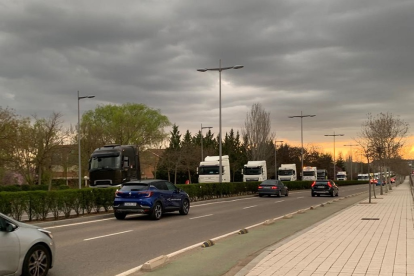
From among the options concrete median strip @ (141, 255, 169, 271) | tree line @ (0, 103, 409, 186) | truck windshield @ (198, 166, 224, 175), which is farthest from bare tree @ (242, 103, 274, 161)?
concrete median strip @ (141, 255, 169, 271)

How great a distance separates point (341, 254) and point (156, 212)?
9.84 metres

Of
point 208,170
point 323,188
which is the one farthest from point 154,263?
point 208,170

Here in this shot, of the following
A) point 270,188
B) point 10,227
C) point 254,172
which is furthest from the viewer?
point 254,172

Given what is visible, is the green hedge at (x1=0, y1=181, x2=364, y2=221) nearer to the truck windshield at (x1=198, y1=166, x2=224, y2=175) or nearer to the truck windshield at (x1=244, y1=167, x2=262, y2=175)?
the truck windshield at (x1=198, y1=166, x2=224, y2=175)

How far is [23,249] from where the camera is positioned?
6.72m

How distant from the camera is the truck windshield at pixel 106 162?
27084mm

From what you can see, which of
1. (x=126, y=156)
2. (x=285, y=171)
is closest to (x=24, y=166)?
(x=126, y=156)

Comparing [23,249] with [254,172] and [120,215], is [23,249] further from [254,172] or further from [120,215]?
[254,172]

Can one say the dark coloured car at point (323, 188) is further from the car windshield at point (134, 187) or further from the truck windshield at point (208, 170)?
the car windshield at point (134, 187)

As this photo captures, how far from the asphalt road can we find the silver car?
0.82 meters

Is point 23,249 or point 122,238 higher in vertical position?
point 23,249

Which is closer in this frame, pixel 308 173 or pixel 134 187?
pixel 134 187

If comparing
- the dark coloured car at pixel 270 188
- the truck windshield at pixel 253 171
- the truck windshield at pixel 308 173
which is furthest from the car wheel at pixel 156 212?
the truck windshield at pixel 308 173

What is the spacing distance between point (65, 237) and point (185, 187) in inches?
648
